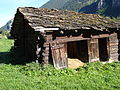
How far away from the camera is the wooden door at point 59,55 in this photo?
14.9 meters

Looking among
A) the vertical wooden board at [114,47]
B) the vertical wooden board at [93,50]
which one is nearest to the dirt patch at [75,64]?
the vertical wooden board at [93,50]

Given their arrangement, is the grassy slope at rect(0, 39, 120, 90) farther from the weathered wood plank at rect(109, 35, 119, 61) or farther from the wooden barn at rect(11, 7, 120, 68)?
the weathered wood plank at rect(109, 35, 119, 61)

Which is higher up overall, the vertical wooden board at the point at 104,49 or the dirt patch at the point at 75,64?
the vertical wooden board at the point at 104,49

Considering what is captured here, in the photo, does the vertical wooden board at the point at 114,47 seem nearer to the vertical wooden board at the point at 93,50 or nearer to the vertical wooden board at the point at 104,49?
the vertical wooden board at the point at 104,49

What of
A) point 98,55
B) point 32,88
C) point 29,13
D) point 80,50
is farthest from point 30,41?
point 32,88

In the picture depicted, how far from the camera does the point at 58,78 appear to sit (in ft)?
40.1

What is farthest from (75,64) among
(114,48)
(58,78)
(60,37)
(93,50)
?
(114,48)

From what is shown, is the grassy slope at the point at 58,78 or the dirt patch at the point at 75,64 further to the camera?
the dirt patch at the point at 75,64

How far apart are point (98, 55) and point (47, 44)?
524 cm

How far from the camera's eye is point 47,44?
14.8 meters

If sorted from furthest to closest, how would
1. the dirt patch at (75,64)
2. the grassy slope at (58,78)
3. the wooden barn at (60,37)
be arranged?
the dirt patch at (75,64), the wooden barn at (60,37), the grassy slope at (58,78)

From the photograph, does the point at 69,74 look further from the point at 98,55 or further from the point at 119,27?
the point at 119,27

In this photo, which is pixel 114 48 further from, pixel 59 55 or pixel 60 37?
pixel 59 55

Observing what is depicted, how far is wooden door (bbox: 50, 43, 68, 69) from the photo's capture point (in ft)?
48.8
